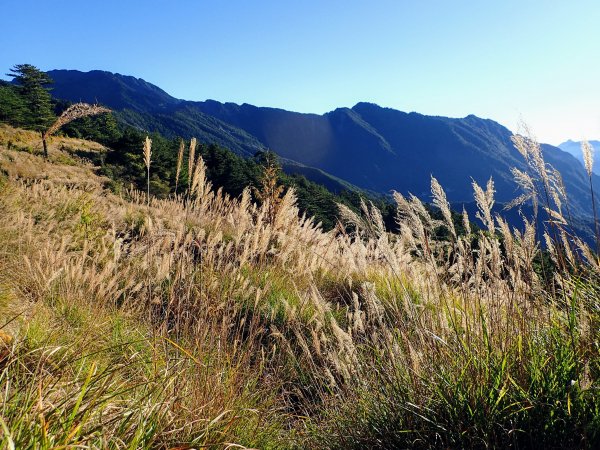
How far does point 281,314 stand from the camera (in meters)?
4.54

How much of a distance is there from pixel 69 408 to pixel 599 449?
7.12 feet

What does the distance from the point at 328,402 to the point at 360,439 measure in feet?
2.08

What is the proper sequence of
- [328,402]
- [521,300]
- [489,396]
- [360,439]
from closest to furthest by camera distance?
1. [489,396]
2. [360,439]
3. [521,300]
4. [328,402]

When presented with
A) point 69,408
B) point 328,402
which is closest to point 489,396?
→ point 328,402

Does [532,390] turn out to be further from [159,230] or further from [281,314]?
[159,230]

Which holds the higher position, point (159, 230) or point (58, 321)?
point (159, 230)

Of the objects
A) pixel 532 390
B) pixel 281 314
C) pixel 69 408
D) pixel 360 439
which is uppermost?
pixel 532 390

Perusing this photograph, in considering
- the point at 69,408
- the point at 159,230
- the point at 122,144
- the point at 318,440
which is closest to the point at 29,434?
the point at 69,408

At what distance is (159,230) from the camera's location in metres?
4.41

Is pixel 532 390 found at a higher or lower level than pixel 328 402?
higher

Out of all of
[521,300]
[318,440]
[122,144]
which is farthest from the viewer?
[122,144]

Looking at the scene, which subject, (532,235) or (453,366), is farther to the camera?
(532,235)

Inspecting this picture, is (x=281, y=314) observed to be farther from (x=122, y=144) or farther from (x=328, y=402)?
(x=122, y=144)

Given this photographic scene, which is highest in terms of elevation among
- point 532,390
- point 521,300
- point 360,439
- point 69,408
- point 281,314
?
point 521,300
